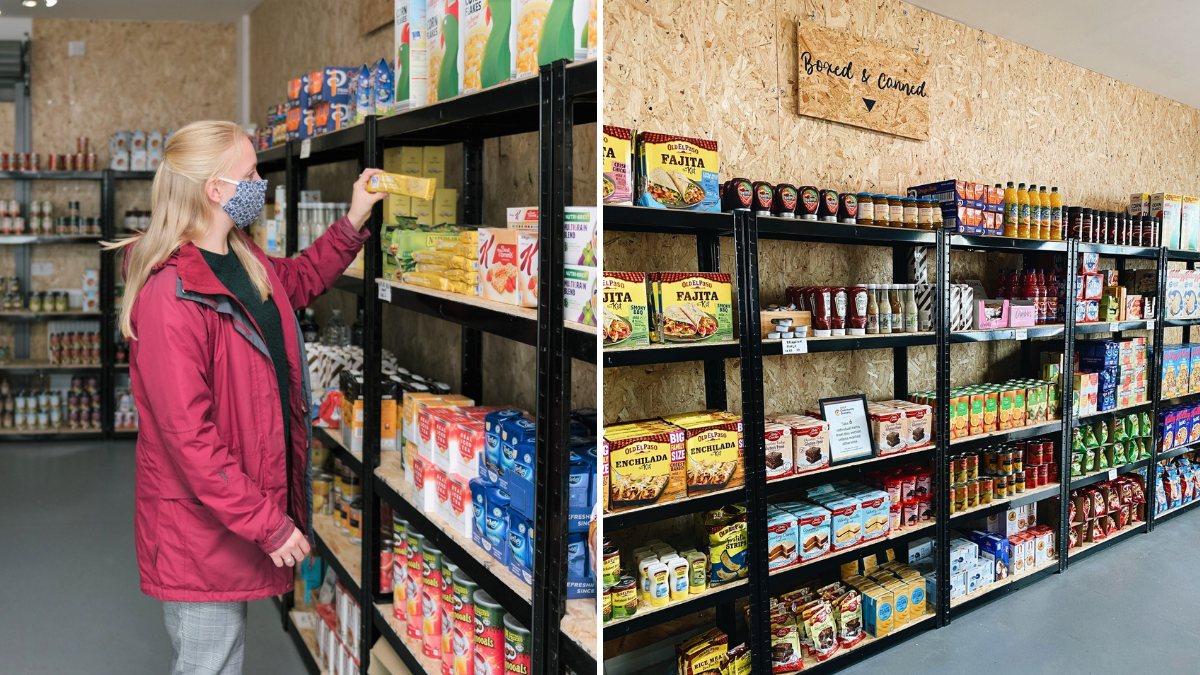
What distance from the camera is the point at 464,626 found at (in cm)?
201

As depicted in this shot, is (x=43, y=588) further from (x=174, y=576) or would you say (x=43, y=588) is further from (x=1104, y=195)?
(x=1104, y=195)

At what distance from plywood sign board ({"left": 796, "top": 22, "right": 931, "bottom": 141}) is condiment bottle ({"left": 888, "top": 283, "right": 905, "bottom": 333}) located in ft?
2.24

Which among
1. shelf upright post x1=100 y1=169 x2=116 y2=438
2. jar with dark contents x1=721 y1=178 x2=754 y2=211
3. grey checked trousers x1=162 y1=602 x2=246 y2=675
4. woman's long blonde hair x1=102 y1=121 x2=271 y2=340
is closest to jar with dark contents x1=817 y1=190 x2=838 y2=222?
jar with dark contents x1=721 y1=178 x2=754 y2=211

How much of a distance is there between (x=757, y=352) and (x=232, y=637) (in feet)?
5.51

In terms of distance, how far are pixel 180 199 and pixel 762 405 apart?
1729mm

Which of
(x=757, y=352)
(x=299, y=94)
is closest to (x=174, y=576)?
(x=757, y=352)

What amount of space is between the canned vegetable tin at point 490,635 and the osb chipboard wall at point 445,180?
82cm

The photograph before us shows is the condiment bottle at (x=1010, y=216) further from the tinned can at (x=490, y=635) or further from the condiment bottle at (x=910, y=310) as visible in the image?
the tinned can at (x=490, y=635)

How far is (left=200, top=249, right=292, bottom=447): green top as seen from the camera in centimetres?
203

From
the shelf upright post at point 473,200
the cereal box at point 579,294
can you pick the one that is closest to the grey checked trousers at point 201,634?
the shelf upright post at point 473,200

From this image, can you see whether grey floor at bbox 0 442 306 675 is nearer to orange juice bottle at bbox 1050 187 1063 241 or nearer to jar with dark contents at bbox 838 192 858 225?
jar with dark contents at bbox 838 192 858 225

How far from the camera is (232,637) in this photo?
7.07ft

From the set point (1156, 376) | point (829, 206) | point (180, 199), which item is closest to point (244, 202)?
point (180, 199)

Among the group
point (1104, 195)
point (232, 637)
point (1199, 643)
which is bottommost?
point (232, 637)
